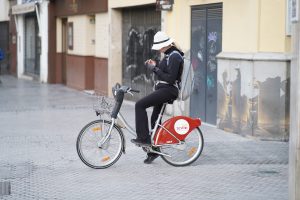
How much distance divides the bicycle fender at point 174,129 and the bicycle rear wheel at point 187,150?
11 centimetres

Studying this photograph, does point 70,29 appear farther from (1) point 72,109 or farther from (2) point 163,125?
(2) point 163,125

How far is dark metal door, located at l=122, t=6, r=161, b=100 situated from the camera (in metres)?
16.9

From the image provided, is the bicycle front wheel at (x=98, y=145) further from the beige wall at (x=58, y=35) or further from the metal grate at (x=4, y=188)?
the beige wall at (x=58, y=35)

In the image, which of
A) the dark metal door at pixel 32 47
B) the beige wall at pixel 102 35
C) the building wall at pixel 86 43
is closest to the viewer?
the beige wall at pixel 102 35

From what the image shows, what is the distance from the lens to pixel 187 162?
9141 mm

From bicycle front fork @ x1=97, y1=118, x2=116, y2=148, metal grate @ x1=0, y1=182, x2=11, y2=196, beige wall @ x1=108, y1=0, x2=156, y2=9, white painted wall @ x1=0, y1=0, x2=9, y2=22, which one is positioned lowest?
metal grate @ x1=0, y1=182, x2=11, y2=196

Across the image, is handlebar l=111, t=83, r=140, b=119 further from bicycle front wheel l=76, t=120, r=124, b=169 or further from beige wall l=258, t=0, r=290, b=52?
beige wall l=258, t=0, r=290, b=52

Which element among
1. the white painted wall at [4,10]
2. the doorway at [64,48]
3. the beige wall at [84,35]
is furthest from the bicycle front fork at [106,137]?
the white painted wall at [4,10]

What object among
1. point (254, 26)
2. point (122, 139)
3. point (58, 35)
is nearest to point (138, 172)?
point (122, 139)

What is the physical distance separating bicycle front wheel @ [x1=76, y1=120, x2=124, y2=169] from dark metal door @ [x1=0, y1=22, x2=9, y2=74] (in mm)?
27961

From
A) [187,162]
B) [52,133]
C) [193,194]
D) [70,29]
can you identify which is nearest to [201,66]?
[52,133]

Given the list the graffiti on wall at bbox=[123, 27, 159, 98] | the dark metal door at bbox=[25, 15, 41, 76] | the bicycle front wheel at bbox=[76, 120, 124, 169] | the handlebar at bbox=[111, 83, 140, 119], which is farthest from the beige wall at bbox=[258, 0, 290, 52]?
the dark metal door at bbox=[25, 15, 41, 76]

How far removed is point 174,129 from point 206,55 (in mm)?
4433

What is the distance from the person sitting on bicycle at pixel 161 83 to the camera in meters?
8.78
